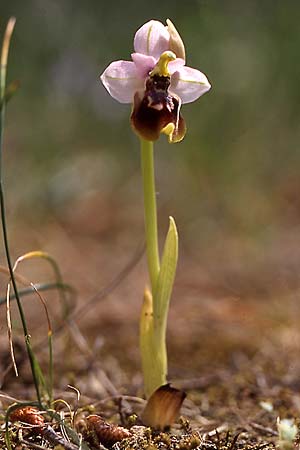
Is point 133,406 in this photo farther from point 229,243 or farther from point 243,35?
point 243,35

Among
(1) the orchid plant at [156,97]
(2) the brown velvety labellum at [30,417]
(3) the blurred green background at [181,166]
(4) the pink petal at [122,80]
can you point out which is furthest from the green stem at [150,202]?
(3) the blurred green background at [181,166]

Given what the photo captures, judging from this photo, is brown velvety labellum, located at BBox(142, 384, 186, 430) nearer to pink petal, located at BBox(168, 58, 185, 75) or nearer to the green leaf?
the green leaf

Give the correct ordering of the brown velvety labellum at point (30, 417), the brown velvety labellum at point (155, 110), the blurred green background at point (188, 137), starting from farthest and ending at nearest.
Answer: the blurred green background at point (188, 137) < the brown velvety labellum at point (155, 110) < the brown velvety labellum at point (30, 417)

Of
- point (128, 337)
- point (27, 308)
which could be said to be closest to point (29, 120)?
point (27, 308)

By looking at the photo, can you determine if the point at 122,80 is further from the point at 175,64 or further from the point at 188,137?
the point at 188,137

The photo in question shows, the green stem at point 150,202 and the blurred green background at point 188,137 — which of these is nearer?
the green stem at point 150,202

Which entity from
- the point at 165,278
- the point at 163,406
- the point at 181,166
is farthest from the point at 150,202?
the point at 181,166

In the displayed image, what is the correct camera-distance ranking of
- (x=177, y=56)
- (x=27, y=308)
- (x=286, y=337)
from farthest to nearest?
(x=27, y=308)
(x=286, y=337)
(x=177, y=56)

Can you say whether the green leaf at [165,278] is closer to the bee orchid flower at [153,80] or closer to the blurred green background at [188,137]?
the bee orchid flower at [153,80]
